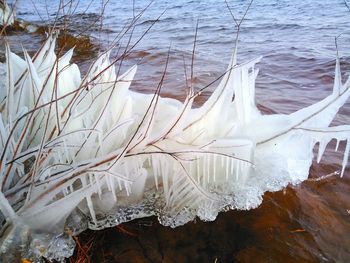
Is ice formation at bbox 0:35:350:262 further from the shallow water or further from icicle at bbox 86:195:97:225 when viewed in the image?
the shallow water

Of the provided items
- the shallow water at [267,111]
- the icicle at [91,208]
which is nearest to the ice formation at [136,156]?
the icicle at [91,208]

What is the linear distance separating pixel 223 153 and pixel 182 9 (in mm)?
12999

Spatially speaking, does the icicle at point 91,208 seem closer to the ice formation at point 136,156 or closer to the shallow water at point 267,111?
the ice formation at point 136,156

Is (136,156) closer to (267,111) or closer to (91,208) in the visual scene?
(91,208)

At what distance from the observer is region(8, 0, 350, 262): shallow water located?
157 cm

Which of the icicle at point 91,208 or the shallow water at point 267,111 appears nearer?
the icicle at point 91,208

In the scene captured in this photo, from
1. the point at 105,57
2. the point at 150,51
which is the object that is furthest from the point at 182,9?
the point at 105,57

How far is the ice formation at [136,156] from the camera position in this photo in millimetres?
1360

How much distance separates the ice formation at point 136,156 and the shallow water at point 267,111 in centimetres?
12

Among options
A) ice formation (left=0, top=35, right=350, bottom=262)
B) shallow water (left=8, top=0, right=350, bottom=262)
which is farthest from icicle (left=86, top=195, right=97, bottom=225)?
shallow water (left=8, top=0, right=350, bottom=262)

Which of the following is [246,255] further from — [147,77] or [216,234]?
[147,77]

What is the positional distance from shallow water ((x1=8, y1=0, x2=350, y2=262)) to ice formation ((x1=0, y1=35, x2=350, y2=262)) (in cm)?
12

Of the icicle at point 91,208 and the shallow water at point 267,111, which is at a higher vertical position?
the icicle at point 91,208

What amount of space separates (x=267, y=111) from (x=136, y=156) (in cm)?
211
